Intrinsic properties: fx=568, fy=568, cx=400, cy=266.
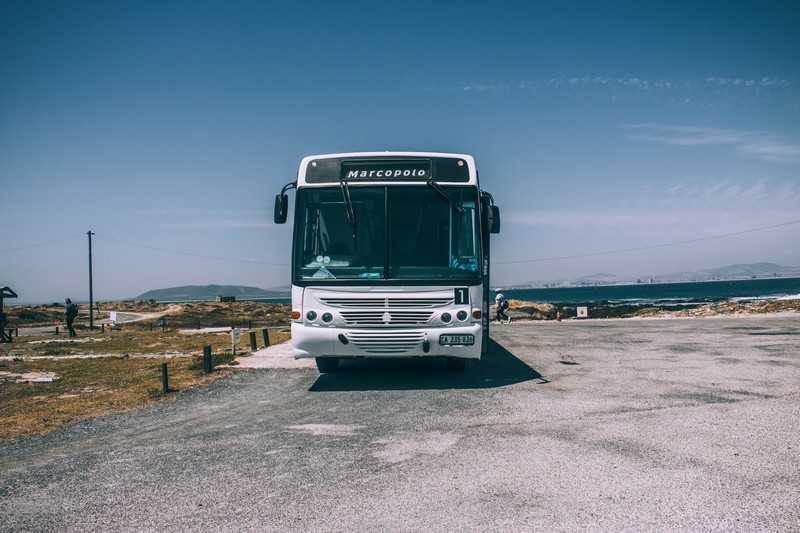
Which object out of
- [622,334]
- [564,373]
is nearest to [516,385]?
[564,373]

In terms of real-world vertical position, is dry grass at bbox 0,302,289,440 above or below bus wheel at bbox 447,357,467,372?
below

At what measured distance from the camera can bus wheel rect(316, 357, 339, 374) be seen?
1142 cm

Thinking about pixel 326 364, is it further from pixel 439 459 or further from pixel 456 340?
pixel 439 459

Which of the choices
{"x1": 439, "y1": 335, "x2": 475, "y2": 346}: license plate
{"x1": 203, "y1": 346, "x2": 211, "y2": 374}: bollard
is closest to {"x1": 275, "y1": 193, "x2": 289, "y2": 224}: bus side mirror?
{"x1": 439, "y1": 335, "x2": 475, "y2": 346}: license plate

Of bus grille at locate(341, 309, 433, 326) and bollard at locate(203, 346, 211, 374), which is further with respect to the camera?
bollard at locate(203, 346, 211, 374)

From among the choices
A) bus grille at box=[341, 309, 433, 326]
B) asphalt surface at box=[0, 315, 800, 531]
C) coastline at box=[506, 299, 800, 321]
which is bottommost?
coastline at box=[506, 299, 800, 321]

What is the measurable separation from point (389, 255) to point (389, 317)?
102 centimetres

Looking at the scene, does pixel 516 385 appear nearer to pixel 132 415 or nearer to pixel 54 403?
pixel 132 415

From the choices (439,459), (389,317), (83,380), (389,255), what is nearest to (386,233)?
(389,255)

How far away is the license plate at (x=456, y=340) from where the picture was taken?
29.0ft

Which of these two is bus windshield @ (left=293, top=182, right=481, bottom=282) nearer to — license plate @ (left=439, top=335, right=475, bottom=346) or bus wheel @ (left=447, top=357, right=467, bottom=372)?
license plate @ (left=439, top=335, right=475, bottom=346)

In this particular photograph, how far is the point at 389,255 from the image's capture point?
913 centimetres

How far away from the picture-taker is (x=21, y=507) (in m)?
4.58

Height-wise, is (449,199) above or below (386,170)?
below
